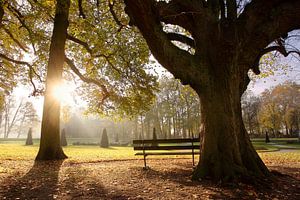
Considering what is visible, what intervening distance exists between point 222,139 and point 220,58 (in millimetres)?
2115

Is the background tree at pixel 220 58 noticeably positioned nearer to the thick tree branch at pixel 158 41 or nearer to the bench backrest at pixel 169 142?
the thick tree branch at pixel 158 41

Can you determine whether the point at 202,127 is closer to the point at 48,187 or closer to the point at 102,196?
the point at 102,196

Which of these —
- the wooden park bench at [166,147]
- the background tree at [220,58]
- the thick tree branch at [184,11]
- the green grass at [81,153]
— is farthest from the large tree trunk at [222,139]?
the green grass at [81,153]

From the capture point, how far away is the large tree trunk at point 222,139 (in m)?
5.33

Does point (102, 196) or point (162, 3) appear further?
point (162, 3)

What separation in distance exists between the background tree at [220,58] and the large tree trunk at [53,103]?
6.49 meters

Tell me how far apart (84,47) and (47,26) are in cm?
289

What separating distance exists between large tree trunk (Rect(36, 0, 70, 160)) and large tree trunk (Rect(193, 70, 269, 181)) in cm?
751

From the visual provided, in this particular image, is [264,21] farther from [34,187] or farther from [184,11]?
[34,187]

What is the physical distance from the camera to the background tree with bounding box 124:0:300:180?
5414 mm

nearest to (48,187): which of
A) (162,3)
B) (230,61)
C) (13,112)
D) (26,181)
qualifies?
(26,181)

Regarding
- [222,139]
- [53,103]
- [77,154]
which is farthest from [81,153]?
[222,139]

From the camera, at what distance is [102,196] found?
14.0 ft

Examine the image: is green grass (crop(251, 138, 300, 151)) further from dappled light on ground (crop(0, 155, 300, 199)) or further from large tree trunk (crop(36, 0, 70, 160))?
large tree trunk (crop(36, 0, 70, 160))
